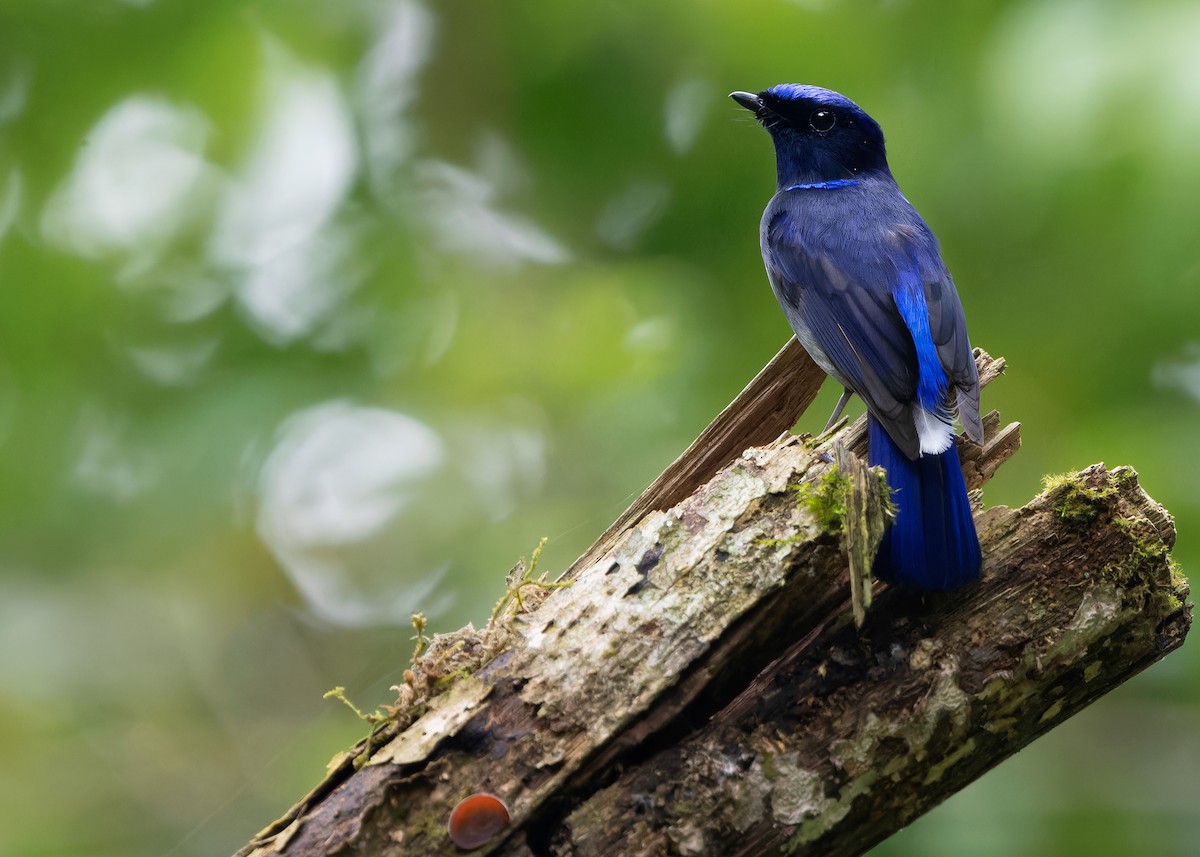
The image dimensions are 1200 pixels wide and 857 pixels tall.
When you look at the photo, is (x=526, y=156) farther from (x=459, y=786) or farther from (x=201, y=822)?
(x=459, y=786)

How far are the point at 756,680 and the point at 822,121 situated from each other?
263 cm

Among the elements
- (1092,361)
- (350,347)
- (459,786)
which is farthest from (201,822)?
(1092,361)

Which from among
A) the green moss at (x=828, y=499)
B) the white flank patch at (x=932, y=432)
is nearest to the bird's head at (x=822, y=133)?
the white flank patch at (x=932, y=432)

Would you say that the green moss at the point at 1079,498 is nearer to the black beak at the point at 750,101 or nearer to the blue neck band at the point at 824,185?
the blue neck band at the point at 824,185

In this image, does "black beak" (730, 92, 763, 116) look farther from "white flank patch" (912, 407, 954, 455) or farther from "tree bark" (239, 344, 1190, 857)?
"tree bark" (239, 344, 1190, 857)

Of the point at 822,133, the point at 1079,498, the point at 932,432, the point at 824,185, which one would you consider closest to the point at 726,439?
the point at 932,432

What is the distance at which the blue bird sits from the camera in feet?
8.14

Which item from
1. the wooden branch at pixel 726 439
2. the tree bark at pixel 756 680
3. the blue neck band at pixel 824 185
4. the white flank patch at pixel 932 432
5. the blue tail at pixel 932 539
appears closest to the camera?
the tree bark at pixel 756 680

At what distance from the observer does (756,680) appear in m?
2.38

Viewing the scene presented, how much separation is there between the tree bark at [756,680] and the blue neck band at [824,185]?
1865 millimetres

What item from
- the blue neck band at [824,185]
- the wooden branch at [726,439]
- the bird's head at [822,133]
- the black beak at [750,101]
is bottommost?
the wooden branch at [726,439]

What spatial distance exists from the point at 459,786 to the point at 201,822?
281cm

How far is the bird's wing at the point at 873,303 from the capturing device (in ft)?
10.1

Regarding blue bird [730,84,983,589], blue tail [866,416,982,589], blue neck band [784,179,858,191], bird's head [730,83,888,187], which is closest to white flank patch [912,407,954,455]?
blue bird [730,84,983,589]
